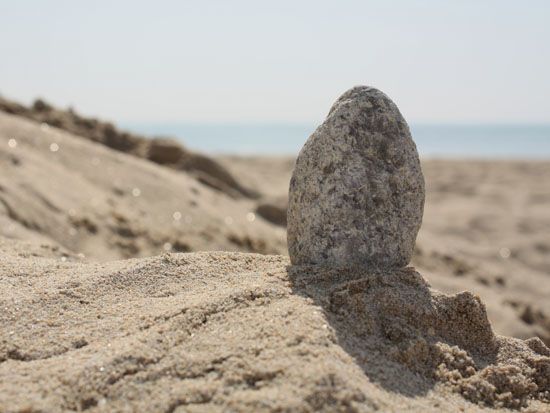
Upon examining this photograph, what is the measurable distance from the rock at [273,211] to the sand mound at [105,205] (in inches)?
6.1

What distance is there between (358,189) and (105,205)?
3.51 m

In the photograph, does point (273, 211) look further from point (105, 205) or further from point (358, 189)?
point (358, 189)

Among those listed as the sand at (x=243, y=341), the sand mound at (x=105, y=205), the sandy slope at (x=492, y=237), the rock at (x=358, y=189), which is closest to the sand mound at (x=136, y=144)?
the sandy slope at (x=492, y=237)

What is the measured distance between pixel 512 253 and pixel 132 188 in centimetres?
451

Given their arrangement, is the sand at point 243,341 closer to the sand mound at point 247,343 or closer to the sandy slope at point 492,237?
the sand mound at point 247,343

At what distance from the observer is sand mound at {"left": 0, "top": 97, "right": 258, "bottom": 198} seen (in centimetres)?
868

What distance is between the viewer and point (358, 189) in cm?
312

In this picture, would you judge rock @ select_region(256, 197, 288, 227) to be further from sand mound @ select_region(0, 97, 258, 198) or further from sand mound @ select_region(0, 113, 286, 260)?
sand mound @ select_region(0, 97, 258, 198)

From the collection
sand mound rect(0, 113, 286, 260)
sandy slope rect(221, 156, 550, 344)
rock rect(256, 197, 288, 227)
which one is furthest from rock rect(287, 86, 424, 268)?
rock rect(256, 197, 288, 227)

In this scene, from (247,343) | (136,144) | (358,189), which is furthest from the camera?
(136,144)

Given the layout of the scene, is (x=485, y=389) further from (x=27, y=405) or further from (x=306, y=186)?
(x=27, y=405)

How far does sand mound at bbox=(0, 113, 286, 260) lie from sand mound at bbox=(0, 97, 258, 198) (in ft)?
3.22

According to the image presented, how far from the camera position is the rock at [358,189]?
3088 mm

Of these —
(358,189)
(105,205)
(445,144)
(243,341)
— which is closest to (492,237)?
(105,205)
